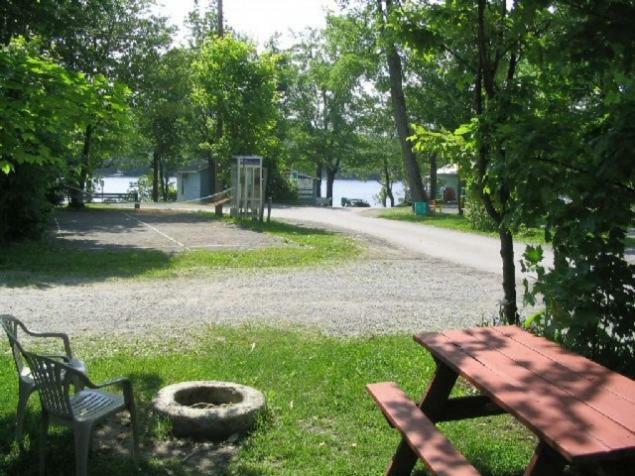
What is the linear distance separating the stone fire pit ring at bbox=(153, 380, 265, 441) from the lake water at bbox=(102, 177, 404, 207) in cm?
5091

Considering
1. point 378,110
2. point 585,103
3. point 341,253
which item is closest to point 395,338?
point 585,103

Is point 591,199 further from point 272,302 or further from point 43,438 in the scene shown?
point 272,302

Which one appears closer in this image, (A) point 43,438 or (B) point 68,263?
(A) point 43,438

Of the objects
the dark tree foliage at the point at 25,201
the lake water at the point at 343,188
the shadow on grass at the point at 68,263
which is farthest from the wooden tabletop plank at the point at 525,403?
the lake water at the point at 343,188

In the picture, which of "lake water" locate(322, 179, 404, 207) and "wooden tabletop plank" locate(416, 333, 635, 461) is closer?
"wooden tabletop plank" locate(416, 333, 635, 461)

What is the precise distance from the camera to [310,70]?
56312 millimetres

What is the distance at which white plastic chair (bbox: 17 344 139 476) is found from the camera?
3.60m

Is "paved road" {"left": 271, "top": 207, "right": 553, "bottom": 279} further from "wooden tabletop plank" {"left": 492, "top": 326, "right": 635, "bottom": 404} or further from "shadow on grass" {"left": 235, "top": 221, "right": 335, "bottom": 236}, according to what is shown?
"wooden tabletop plank" {"left": 492, "top": 326, "right": 635, "bottom": 404}

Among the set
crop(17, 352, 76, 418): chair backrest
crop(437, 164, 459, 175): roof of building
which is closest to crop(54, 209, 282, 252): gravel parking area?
crop(437, 164, 459, 175): roof of building

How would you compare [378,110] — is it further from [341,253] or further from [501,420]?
[501,420]

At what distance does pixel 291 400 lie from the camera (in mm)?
5266

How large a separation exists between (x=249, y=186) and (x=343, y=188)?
13772 centimetres

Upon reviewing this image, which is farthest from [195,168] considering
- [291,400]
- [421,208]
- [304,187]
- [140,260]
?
[291,400]

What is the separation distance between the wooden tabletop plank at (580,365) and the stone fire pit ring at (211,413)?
67.4 inches
